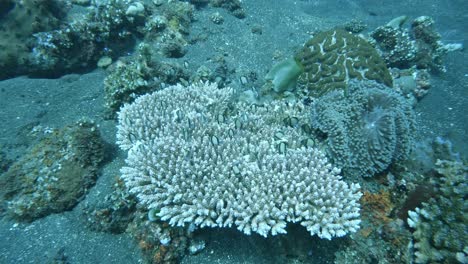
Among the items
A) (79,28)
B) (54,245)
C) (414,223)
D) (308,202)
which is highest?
(79,28)

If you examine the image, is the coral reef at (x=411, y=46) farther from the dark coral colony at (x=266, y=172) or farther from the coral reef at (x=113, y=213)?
the coral reef at (x=113, y=213)

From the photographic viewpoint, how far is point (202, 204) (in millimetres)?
3371

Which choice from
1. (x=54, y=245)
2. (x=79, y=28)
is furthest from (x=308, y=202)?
(x=79, y=28)

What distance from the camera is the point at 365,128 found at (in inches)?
167

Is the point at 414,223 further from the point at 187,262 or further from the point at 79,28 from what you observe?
the point at 79,28

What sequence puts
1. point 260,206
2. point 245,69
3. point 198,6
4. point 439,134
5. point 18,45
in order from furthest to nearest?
point 198,6 < point 245,69 < point 18,45 < point 439,134 < point 260,206

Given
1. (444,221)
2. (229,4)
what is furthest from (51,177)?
(229,4)

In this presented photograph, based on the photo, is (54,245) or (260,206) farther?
(54,245)

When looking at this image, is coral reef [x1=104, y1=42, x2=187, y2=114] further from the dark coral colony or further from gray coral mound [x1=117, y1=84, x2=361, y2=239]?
gray coral mound [x1=117, y1=84, x2=361, y2=239]

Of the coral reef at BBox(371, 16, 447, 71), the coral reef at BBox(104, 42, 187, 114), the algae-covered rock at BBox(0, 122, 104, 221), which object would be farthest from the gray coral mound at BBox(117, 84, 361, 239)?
the coral reef at BBox(371, 16, 447, 71)

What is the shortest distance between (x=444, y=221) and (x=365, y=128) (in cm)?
162

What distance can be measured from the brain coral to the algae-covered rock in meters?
5.06

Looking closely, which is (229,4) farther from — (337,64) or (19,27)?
(19,27)

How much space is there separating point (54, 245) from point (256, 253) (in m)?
3.05
